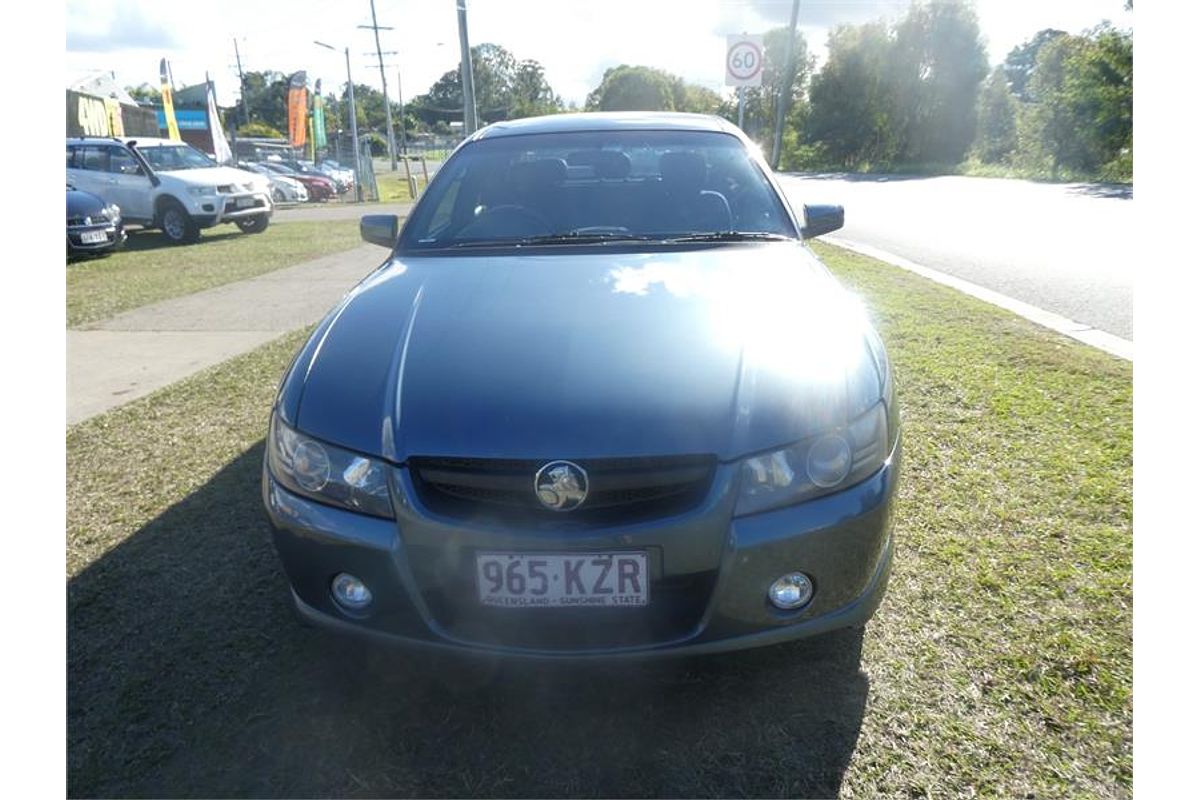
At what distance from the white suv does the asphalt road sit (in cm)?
994

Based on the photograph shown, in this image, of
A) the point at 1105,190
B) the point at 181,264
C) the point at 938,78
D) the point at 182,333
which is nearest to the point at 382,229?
the point at 182,333

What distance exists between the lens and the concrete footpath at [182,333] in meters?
5.46

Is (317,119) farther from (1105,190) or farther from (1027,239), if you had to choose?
(1027,239)

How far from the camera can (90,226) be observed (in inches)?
465

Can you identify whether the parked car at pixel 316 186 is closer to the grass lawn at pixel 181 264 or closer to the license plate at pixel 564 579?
the grass lawn at pixel 181 264

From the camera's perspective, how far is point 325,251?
12125 millimetres

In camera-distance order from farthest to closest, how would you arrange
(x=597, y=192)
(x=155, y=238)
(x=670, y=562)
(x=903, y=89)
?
(x=903, y=89) → (x=155, y=238) → (x=597, y=192) → (x=670, y=562)

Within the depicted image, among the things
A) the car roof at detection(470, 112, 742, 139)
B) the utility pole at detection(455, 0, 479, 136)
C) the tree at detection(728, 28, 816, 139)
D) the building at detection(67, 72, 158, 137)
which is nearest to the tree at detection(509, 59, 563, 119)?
the tree at detection(728, 28, 816, 139)

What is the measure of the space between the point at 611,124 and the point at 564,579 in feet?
8.11

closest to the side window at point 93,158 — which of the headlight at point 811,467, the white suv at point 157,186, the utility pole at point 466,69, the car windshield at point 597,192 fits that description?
the white suv at point 157,186

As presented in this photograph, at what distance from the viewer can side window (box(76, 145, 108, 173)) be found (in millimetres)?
14578
